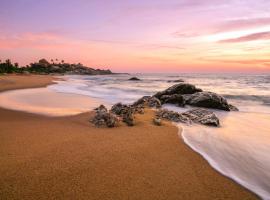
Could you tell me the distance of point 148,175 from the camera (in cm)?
350

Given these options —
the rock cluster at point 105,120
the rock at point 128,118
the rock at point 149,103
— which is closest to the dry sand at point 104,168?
the rock cluster at point 105,120

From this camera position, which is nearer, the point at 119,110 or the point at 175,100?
the point at 119,110

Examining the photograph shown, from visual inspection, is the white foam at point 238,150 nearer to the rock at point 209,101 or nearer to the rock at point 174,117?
the rock at point 174,117

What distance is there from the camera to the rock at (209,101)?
11.6 metres

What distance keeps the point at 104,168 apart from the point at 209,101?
9.22 meters

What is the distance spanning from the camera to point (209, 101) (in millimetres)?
11969

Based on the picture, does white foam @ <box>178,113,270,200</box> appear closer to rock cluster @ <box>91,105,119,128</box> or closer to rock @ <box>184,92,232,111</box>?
rock cluster @ <box>91,105,119,128</box>

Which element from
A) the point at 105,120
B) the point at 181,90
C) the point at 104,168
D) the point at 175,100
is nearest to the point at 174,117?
the point at 105,120

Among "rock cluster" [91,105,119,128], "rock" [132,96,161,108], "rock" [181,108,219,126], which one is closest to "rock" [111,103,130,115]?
"rock cluster" [91,105,119,128]

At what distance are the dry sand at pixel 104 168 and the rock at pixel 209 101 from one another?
658 centimetres

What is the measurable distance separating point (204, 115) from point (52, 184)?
19.1ft

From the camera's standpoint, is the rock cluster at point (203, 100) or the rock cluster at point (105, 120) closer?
the rock cluster at point (105, 120)

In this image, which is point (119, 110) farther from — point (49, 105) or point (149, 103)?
point (49, 105)

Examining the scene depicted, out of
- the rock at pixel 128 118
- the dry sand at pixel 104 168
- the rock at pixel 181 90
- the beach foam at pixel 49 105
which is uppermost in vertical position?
the rock at pixel 181 90
